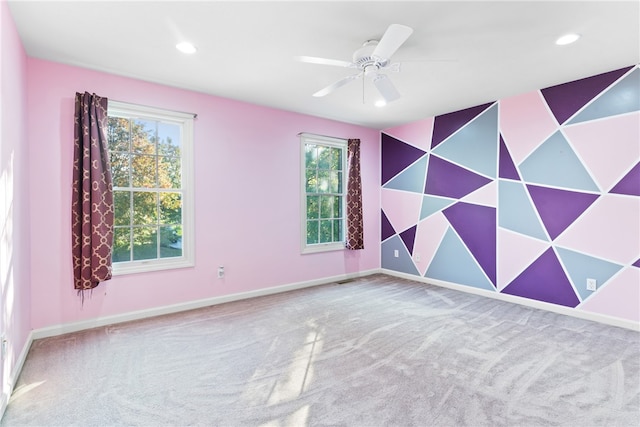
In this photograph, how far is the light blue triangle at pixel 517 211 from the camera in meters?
3.84

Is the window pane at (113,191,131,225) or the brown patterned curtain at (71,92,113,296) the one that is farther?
the window pane at (113,191,131,225)

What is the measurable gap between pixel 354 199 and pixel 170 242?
2.78 metres

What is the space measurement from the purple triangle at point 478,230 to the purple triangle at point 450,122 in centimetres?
103

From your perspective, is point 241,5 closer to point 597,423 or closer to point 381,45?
point 381,45

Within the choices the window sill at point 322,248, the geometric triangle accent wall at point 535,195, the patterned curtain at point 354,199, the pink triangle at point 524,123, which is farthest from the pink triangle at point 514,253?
the window sill at point 322,248

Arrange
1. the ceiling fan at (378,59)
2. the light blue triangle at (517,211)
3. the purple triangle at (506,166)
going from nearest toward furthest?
the ceiling fan at (378,59)
the light blue triangle at (517,211)
the purple triangle at (506,166)

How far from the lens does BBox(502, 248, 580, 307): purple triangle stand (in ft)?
11.8

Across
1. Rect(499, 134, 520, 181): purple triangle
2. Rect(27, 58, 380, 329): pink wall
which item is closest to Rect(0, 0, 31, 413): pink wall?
Rect(27, 58, 380, 329): pink wall

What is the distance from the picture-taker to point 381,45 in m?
2.21

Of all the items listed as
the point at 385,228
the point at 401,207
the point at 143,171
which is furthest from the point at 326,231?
the point at 143,171

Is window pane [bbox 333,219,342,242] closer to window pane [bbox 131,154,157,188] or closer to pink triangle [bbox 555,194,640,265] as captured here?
window pane [bbox 131,154,157,188]

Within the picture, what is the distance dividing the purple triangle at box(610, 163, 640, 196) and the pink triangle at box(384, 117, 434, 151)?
2.31 metres

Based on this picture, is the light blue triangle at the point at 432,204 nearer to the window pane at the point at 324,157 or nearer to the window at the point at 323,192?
the window at the point at 323,192

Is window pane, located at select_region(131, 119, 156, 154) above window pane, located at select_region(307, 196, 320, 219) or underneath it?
above
